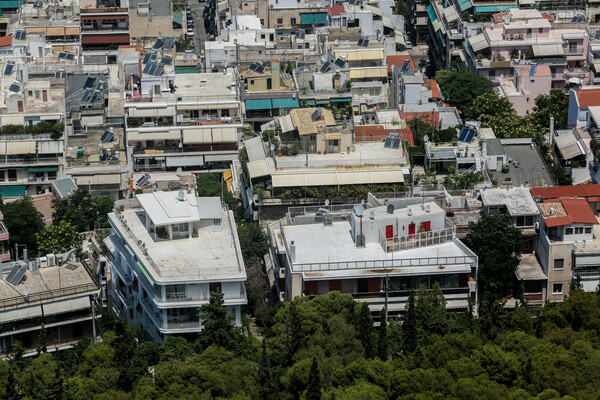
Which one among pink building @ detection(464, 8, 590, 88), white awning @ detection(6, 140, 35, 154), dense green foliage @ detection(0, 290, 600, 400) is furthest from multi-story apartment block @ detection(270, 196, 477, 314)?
pink building @ detection(464, 8, 590, 88)

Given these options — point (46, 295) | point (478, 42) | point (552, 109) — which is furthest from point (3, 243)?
point (478, 42)

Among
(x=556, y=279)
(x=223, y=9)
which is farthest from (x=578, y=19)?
(x=556, y=279)

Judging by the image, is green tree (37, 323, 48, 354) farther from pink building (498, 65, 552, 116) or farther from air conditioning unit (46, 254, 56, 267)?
pink building (498, 65, 552, 116)

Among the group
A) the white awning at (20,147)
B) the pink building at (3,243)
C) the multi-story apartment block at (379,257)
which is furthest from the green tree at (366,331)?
the white awning at (20,147)

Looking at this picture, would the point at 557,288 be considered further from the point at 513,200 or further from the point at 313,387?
the point at 313,387

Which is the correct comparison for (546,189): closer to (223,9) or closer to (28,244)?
(28,244)

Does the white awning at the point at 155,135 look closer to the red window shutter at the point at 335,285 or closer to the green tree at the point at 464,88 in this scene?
the green tree at the point at 464,88
